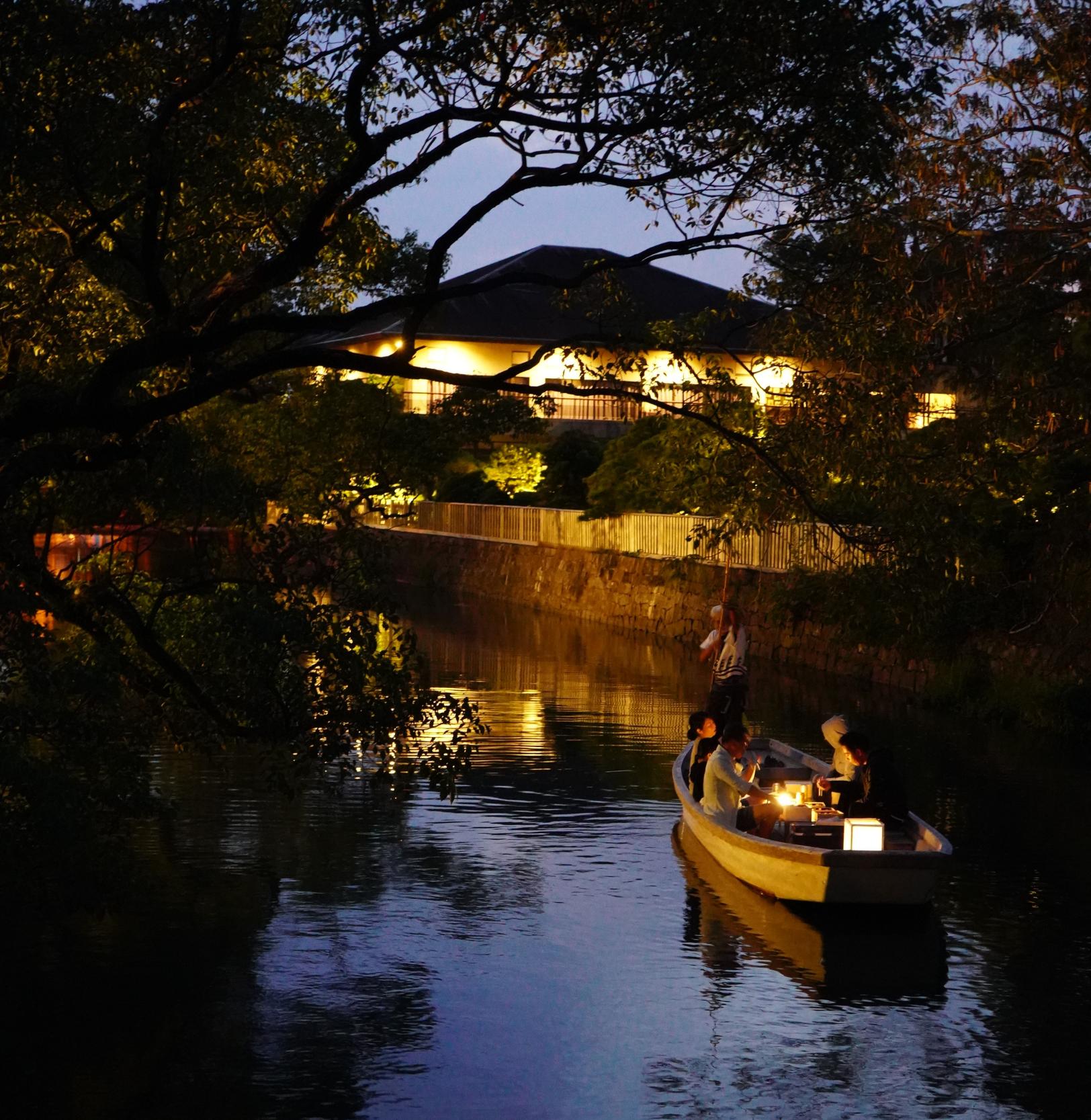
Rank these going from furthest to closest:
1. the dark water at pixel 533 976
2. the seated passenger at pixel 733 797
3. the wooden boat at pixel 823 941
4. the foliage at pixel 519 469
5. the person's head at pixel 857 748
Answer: the foliage at pixel 519 469 < the person's head at pixel 857 748 < the seated passenger at pixel 733 797 < the wooden boat at pixel 823 941 < the dark water at pixel 533 976

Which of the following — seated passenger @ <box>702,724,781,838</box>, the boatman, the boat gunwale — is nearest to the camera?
the boat gunwale

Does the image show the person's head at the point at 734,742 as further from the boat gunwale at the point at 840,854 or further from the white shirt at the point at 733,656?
the white shirt at the point at 733,656

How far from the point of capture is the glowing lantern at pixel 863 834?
40.1 feet

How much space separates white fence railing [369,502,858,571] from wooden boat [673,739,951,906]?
5799 millimetres

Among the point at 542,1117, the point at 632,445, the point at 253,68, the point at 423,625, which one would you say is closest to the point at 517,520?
the point at 632,445

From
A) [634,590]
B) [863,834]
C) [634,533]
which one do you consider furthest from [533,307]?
[863,834]

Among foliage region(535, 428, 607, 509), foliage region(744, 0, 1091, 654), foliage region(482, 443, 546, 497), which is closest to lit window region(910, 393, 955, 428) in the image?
foliage region(744, 0, 1091, 654)

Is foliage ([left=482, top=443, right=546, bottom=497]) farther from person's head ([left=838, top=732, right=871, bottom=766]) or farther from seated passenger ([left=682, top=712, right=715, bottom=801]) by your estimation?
person's head ([left=838, top=732, right=871, bottom=766])

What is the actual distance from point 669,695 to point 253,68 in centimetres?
1595

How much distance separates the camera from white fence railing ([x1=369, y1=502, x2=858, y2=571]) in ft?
104

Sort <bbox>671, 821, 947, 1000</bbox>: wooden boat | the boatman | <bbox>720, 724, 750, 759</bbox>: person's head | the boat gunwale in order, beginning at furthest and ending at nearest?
the boatman, <bbox>720, 724, 750, 759</bbox>: person's head, the boat gunwale, <bbox>671, 821, 947, 1000</bbox>: wooden boat

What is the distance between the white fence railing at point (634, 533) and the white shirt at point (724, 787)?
4.78 metres

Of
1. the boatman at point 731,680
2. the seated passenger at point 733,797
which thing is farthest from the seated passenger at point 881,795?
Answer: the boatman at point 731,680

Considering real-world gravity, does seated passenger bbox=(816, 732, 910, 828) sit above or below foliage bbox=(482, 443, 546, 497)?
below
